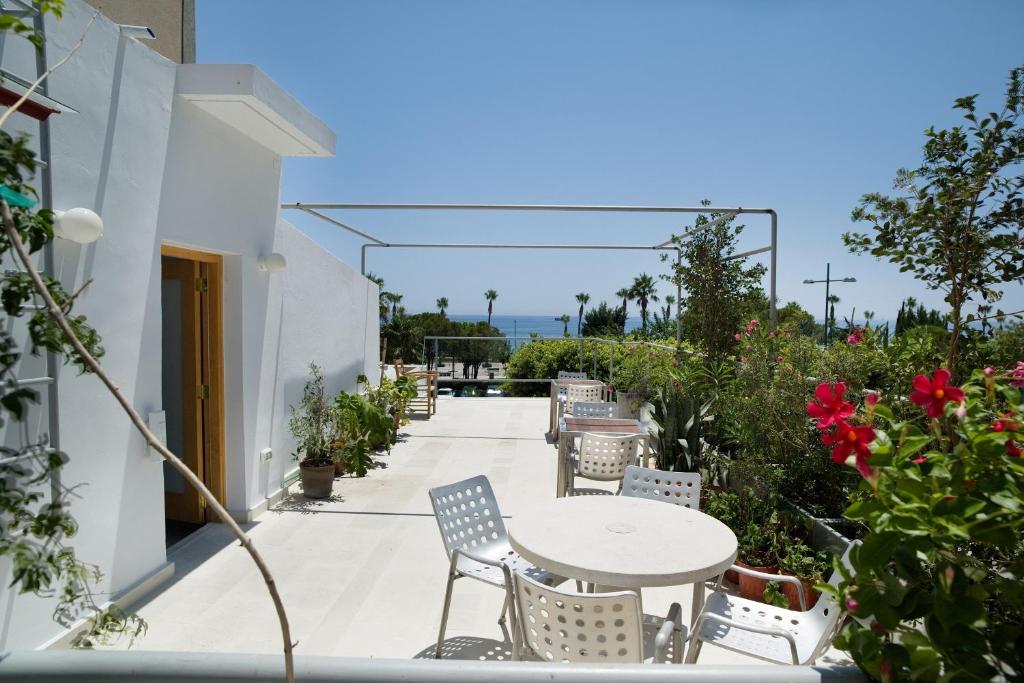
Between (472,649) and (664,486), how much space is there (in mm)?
1282

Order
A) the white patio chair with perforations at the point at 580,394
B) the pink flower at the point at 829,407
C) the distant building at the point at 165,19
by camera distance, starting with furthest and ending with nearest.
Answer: the white patio chair with perforations at the point at 580,394, the distant building at the point at 165,19, the pink flower at the point at 829,407

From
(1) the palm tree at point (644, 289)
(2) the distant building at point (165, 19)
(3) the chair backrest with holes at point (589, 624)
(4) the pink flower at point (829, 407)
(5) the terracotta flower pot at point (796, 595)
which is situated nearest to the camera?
(4) the pink flower at point (829, 407)

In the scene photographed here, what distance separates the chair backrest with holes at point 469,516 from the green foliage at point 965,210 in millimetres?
2576

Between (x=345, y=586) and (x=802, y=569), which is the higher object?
(x=802, y=569)

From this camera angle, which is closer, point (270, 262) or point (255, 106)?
point (255, 106)

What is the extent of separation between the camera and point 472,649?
2830 mm

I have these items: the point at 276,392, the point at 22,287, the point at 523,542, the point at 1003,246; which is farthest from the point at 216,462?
the point at 1003,246

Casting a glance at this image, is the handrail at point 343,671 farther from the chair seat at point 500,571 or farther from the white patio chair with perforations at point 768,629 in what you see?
the chair seat at point 500,571

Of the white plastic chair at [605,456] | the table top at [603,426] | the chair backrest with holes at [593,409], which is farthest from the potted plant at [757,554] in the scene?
the chair backrest with holes at [593,409]

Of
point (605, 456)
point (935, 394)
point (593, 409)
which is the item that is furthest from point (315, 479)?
point (935, 394)

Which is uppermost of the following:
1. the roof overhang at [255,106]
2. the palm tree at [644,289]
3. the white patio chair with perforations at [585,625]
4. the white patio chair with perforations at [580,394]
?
the palm tree at [644,289]

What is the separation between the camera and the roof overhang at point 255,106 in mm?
3498

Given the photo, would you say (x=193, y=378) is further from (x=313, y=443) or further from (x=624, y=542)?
(x=624, y=542)

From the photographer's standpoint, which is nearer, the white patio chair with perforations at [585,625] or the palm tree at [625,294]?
the white patio chair with perforations at [585,625]
